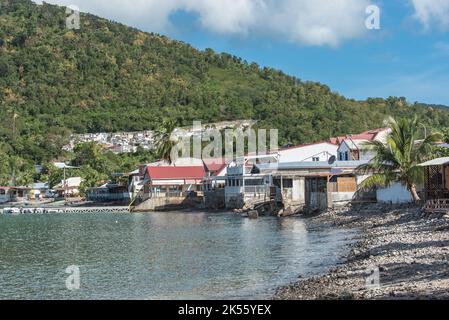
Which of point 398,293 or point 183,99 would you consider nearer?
point 398,293

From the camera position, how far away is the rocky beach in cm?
1714

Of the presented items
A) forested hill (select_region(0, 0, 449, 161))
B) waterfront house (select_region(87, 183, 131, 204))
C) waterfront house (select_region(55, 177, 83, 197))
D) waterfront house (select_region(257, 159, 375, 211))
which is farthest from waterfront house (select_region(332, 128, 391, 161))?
waterfront house (select_region(55, 177, 83, 197))

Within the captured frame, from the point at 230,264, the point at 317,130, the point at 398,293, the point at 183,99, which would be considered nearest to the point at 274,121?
the point at 317,130

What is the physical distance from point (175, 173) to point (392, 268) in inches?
2657

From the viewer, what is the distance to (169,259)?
31719 mm

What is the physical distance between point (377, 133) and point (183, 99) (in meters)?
92.5

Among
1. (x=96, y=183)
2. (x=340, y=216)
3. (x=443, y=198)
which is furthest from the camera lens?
(x=96, y=183)

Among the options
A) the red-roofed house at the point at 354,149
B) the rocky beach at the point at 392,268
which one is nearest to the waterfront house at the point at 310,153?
the red-roofed house at the point at 354,149

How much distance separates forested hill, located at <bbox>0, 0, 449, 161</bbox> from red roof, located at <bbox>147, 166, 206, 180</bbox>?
40855 mm

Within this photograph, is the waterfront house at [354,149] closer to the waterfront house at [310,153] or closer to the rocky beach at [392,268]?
the waterfront house at [310,153]

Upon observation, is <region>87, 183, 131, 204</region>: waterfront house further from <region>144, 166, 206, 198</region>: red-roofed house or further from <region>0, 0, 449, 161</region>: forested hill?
<region>0, 0, 449, 161</region>: forested hill

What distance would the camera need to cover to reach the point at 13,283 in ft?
85.6

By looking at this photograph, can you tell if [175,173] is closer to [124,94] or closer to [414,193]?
[414,193]
